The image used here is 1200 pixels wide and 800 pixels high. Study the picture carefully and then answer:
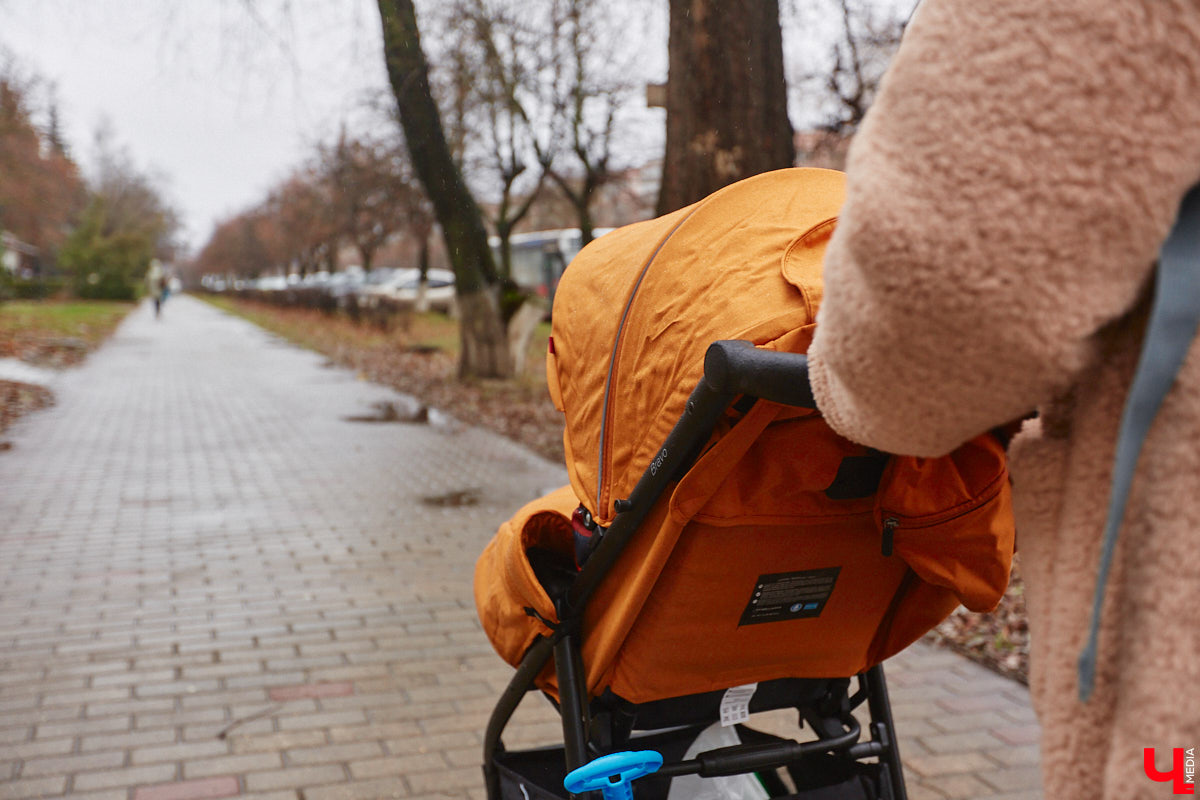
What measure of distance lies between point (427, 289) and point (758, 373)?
134 feet

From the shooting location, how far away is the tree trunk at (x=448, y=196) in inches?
456

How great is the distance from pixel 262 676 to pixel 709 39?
4.00m

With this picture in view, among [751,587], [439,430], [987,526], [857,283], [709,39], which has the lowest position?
[439,430]

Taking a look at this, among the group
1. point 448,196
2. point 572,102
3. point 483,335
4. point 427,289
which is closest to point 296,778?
point 448,196

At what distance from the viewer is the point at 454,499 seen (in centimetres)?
812

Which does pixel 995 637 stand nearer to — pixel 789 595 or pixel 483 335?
pixel 789 595

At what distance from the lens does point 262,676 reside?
4.48 m

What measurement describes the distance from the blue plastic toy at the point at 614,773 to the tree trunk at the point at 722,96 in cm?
453

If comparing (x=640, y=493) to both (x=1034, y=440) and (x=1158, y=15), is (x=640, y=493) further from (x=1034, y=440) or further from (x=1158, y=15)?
(x=1158, y=15)

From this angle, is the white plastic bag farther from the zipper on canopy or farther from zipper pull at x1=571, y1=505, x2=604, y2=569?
the zipper on canopy

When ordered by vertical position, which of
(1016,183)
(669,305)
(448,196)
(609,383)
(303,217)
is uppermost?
(303,217)

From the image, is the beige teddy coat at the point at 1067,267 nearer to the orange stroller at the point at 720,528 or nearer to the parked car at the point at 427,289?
the orange stroller at the point at 720,528

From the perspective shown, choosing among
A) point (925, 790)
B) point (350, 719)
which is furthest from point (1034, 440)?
point (350, 719)

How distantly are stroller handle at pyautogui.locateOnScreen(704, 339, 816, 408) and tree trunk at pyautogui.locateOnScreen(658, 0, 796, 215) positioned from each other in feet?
15.6
